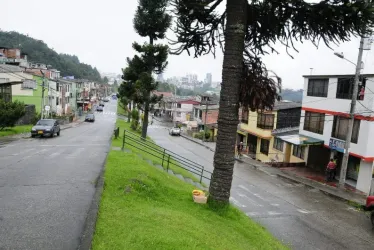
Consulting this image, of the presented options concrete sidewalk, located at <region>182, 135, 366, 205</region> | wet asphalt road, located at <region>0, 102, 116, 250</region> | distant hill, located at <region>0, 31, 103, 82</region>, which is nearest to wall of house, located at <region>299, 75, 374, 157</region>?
concrete sidewalk, located at <region>182, 135, 366, 205</region>

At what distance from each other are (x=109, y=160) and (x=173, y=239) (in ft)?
26.1

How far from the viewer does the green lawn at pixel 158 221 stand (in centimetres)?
581

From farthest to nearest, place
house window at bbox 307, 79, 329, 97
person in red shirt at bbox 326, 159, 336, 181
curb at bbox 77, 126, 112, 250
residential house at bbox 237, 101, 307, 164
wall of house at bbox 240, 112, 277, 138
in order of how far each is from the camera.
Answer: wall of house at bbox 240, 112, 277, 138 → residential house at bbox 237, 101, 307, 164 → house window at bbox 307, 79, 329, 97 → person in red shirt at bbox 326, 159, 336, 181 → curb at bbox 77, 126, 112, 250

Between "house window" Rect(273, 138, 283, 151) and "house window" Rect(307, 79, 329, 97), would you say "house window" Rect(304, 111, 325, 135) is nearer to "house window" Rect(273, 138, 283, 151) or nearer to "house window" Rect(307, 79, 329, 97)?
"house window" Rect(307, 79, 329, 97)

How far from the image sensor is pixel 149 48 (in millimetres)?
25547

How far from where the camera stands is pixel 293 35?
9.59m

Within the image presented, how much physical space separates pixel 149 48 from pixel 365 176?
1759cm

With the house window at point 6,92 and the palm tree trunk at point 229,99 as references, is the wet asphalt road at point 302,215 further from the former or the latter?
the house window at point 6,92

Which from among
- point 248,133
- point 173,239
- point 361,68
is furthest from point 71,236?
point 248,133

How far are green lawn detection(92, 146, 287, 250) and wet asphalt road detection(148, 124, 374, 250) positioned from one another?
2881 millimetres

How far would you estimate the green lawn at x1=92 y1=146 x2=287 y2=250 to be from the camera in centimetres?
581

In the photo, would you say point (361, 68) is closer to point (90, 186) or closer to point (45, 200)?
point (90, 186)

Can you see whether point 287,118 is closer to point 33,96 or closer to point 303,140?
point 303,140

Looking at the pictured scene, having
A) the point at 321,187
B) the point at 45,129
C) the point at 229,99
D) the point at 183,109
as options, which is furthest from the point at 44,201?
the point at 183,109
